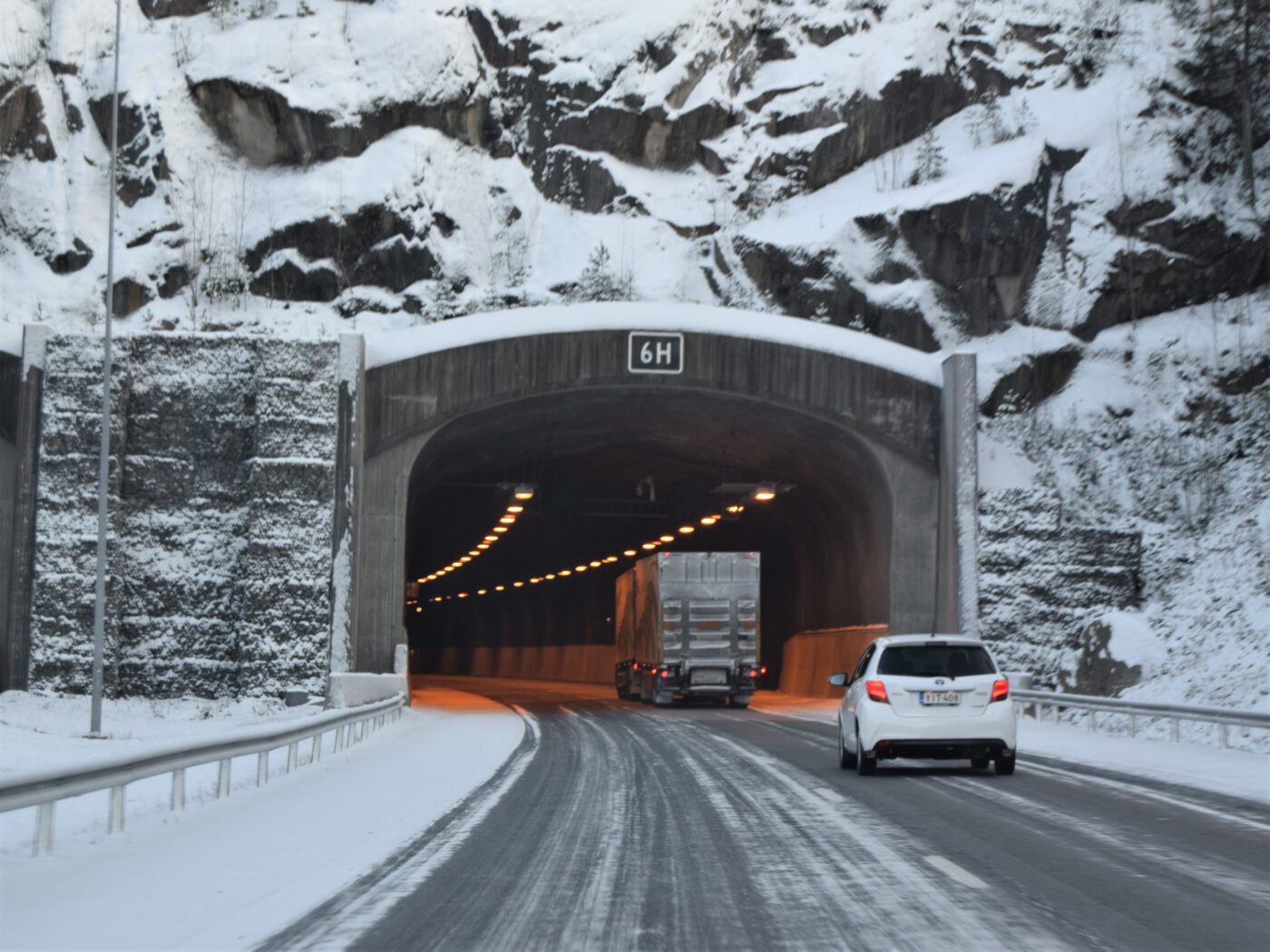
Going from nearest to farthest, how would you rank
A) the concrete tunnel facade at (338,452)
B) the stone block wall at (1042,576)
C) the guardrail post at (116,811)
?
the guardrail post at (116,811)
the concrete tunnel facade at (338,452)
the stone block wall at (1042,576)

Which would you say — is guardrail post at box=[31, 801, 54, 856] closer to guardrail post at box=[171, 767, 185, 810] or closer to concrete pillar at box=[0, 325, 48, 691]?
guardrail post at box=[171, 767, 185, 810]

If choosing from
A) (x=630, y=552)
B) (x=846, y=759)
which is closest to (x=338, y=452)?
(x=846, y=759)

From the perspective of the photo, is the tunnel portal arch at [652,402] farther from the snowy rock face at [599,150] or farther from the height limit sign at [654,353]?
the snowy rock face at [599,150]

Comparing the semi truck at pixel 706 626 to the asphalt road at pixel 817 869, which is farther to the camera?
the semi truck at pixel 706 626

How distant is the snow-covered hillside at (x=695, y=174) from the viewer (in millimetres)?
57219

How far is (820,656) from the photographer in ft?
152

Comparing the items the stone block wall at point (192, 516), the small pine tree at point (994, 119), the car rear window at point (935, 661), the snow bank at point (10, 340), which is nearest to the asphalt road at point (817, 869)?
the car rear window at point (935, 661)

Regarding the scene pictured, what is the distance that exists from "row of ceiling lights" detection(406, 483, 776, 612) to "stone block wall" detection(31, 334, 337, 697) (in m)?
12.8

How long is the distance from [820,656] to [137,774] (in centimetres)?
3610

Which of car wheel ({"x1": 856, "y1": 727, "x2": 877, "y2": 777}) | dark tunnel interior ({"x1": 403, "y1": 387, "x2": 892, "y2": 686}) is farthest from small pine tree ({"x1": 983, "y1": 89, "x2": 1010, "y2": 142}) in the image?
car wheel ({"x1": 856, "y1": 727, "x2": 877, "y2": 777})

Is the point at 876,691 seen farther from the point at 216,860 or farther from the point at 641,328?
the point at 641,328

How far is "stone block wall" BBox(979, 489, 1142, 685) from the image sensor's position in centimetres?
3644

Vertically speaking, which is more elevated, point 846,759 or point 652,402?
point 652,402

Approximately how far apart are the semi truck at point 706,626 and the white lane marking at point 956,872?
27.4m
